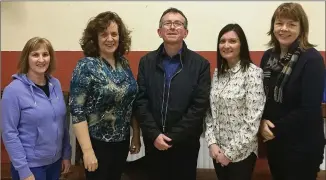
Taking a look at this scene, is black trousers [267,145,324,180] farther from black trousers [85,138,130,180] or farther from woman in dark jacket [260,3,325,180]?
black trousers [85,138,130,180]

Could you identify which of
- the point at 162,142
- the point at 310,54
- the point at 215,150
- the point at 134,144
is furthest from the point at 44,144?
the point at 310,54

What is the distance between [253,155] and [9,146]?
130 cm

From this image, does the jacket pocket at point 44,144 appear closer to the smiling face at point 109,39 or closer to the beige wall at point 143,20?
the smiling face at point 109,39

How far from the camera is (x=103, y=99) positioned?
1.60 metres

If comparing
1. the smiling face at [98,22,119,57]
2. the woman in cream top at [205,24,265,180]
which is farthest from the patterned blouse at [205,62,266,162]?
the smiling face at [98,22,119,57]

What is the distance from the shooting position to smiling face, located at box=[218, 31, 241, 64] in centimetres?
165

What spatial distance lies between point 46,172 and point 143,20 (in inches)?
59.1

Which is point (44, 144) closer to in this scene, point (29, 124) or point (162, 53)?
point (29, 124)

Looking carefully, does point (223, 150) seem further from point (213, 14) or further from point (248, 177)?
point (213, 14)

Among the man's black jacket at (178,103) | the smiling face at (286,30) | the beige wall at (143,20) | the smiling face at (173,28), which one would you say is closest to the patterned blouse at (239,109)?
the man's black jacket at (178,103)

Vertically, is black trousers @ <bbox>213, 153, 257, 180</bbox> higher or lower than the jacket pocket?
lower

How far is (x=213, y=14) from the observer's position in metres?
2.59

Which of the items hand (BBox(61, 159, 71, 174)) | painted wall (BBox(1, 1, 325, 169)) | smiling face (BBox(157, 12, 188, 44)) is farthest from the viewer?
painted wall (BBox(1, 1, 325, 169))

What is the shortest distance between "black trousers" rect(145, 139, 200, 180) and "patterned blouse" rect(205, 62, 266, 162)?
20 centimetres
